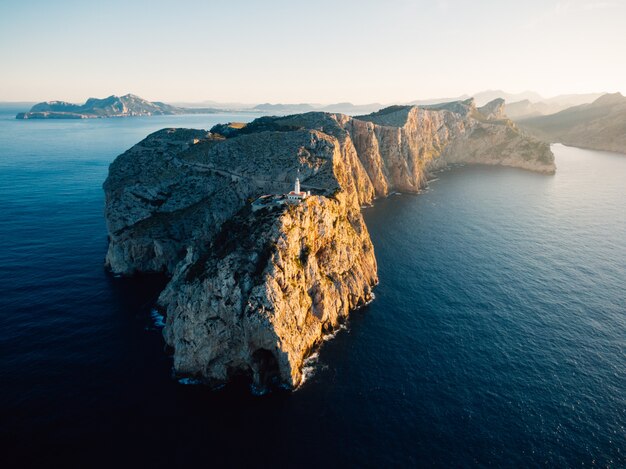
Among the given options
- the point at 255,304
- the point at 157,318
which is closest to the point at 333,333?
the point at 255,304

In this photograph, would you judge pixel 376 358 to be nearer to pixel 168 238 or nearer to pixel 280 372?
pixel 280 372

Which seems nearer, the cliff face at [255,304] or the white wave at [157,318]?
the cliff face at [255,304]

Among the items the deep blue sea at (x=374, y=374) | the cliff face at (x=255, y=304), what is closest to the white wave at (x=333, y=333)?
the cliff face at (x=255, y=304)

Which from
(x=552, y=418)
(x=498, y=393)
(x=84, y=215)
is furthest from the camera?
(x=84, y=215)

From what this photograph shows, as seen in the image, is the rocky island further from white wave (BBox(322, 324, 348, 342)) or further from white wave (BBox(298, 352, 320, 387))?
white wave (BBox(298, 352, 320, 387))

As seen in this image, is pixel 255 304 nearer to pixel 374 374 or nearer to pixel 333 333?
pixel 333 333

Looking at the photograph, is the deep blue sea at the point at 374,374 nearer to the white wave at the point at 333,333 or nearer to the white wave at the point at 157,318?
the white wave at the point at 157,318

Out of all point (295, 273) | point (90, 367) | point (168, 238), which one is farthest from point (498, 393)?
point (168, 238)
